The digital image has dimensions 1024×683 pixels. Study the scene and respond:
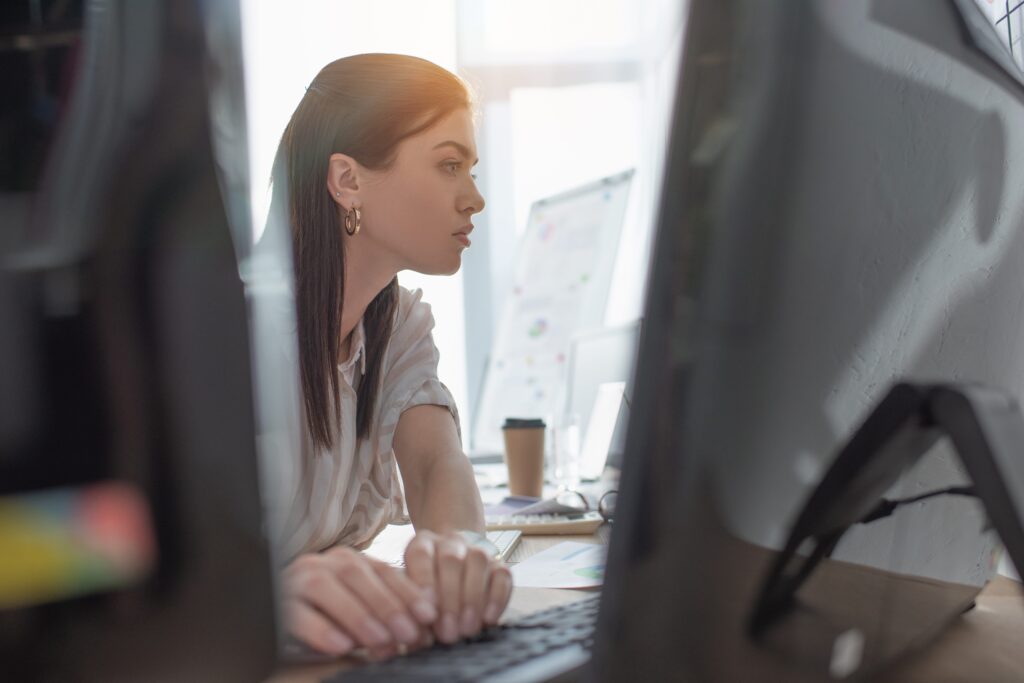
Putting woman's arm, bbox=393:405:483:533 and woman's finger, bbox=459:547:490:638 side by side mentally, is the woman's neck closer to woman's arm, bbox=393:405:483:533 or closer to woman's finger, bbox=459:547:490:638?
woman's arm, bbox=393:405:483:533

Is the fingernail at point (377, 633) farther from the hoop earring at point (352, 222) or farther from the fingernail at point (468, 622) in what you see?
the hoop earring at point (352, 222)

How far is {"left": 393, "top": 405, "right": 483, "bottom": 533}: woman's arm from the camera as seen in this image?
100 cm

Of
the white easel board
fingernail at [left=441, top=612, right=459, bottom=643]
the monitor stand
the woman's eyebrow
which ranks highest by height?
the woman's eyebrow

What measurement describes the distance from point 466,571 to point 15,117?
0.36 metres

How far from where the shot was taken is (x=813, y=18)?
27 centimetres

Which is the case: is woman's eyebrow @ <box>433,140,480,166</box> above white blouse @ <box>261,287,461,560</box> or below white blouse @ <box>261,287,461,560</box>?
above

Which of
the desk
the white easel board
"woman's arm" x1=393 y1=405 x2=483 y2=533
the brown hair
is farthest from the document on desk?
the white easel board

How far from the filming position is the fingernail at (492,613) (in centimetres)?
50

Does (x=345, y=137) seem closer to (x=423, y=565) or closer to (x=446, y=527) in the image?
(x=446, y=527)

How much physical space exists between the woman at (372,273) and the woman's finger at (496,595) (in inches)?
20.9

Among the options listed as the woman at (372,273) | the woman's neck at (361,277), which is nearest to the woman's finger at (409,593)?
the woman at (372,273)

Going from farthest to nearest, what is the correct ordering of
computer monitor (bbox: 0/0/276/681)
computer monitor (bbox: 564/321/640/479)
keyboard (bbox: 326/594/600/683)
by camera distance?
computer monitor (bbox: 564/321/640/479) < keyboard (bbox: 326/594/600/683) < computer monitor (bbox: 0/0/276/681)

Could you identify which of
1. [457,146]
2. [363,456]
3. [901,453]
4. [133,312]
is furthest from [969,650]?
[457,146]

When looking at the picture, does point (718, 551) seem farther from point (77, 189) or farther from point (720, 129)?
point (77, 189)
